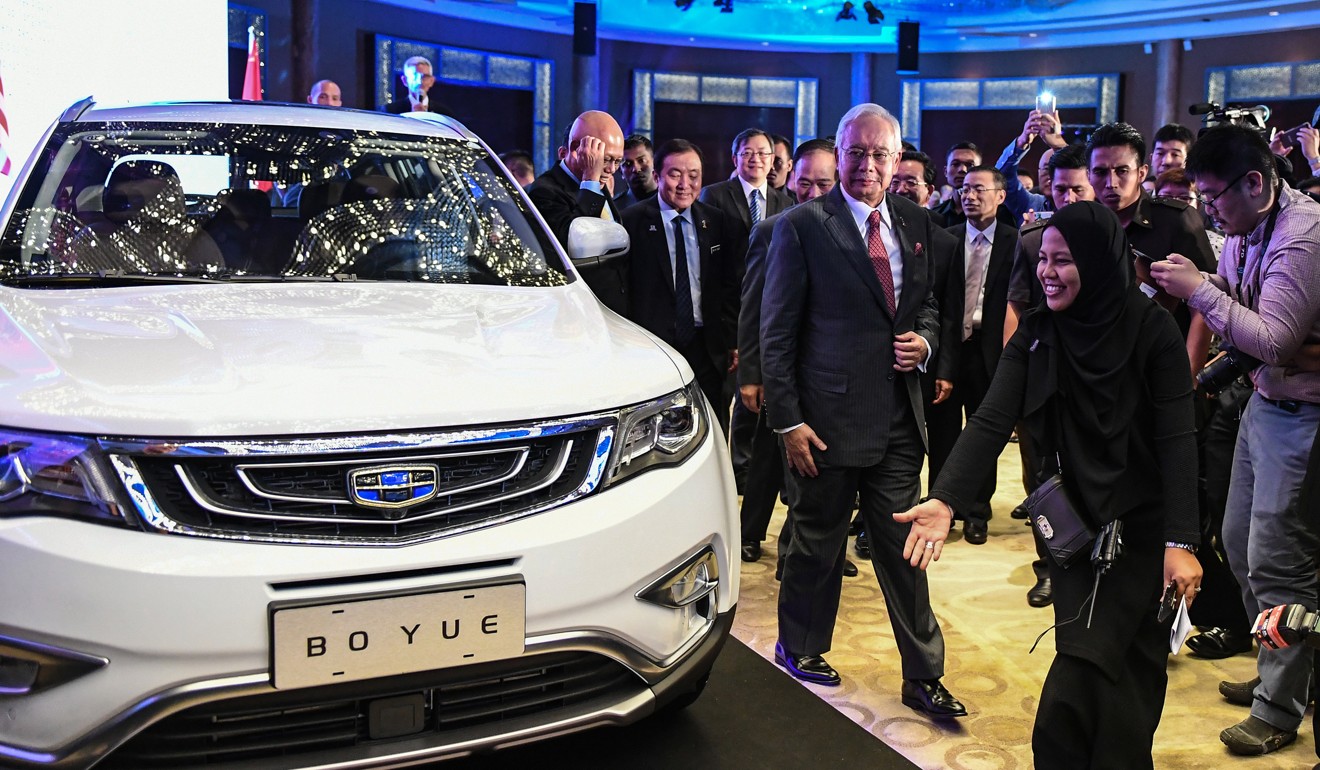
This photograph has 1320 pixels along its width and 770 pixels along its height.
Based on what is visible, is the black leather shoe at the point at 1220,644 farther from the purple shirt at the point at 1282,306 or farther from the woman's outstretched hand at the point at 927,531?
the woman's outstretched hand at the point at 927,531

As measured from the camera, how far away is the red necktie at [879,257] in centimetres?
318

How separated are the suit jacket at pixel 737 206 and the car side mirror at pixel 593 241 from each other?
2087 mm

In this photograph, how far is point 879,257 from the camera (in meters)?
3.21

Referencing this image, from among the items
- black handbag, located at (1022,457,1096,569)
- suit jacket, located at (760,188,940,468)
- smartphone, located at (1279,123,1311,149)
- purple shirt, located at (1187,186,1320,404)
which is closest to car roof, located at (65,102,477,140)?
suit jacket, located at (760,188,940,468)

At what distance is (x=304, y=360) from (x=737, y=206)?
13.0 feet

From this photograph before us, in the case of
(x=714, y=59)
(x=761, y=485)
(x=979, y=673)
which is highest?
(x=714, y=59)

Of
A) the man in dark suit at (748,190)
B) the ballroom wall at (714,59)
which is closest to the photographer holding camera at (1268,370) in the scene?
the man in dark suit at (748,190)

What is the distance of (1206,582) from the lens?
3.70m

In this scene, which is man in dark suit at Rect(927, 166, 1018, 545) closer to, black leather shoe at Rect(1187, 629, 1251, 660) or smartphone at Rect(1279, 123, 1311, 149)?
black leather shoe at Rect(1187, 629, 1251, 660)

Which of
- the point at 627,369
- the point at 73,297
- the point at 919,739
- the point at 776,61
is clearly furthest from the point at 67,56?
the point at 776,61

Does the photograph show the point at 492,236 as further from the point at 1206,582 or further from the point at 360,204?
the point at 1206,582

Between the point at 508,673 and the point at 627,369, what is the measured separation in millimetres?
635

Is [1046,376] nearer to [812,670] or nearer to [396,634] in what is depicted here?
[812,670]

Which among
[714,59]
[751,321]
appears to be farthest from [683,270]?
[714,59]
